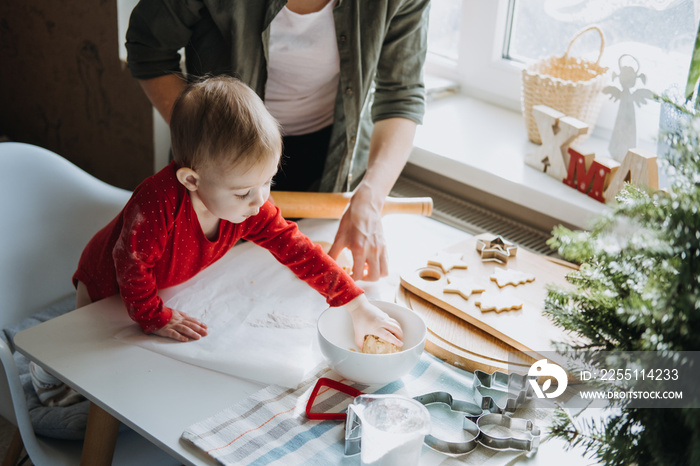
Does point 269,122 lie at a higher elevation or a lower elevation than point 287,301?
higher

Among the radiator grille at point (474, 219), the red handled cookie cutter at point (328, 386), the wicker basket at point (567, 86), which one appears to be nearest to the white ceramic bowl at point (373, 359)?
the red handled cookie cutter at point (328, 386)

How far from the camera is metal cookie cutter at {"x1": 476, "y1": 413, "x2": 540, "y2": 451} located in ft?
2.87

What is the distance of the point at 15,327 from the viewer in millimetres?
1342

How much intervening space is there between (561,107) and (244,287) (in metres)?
1.00

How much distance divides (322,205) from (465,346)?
47 centimetres

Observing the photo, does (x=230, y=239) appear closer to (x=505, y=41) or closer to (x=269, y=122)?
(x=269, y=122)

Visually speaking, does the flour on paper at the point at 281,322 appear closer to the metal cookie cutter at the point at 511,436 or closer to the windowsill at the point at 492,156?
the metal cookie cutter at the point at 511,436

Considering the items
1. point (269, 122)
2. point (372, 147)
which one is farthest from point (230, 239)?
point (372, 147)

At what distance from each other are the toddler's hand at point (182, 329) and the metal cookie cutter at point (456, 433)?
1.18 ft

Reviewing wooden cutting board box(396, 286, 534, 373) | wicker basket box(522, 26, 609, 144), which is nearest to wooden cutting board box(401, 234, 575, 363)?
wooden cutting board box(396, 286, 534, 373)

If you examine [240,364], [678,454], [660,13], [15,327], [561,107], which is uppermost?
[660,13]

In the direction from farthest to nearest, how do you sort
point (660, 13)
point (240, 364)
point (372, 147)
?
point (660, 13)
point (372, 147)
point (240, 364)

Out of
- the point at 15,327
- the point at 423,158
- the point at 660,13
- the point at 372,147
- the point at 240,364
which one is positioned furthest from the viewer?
the point at 423,158

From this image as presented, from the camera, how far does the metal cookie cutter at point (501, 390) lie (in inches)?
37.3
